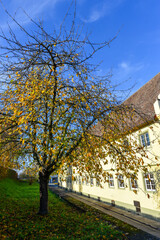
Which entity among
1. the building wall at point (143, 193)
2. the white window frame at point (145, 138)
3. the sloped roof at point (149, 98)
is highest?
the sloped roof at point (149, 98)

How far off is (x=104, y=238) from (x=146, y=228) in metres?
4.52

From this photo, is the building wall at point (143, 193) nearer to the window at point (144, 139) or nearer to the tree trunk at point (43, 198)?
the window at point (144, 139)

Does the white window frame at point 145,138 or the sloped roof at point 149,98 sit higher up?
the sloped roof at point 149,98

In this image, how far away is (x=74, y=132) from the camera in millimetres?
6770

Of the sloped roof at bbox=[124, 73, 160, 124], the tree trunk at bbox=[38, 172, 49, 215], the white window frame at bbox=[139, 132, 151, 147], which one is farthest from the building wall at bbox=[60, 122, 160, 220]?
the tree trunk at bbox=[38, 172, 49, 215]

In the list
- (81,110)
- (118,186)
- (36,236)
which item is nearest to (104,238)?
(36,236)

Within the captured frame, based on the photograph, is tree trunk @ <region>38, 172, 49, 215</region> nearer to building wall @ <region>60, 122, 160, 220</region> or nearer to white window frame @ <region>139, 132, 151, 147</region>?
building wall @ <region>60, 122, 160, 220</region>

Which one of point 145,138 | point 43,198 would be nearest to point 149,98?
point 145,138

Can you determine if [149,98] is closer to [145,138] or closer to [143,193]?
[145,138]

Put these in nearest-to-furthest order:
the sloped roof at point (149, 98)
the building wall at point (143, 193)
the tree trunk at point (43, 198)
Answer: the tree trunk at point (43, 198)
the building wall at point (143, 193)
the sloped roof at point (149, 98)

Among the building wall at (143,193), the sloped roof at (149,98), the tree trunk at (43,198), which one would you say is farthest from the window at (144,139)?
the tree trunk at (43,198)

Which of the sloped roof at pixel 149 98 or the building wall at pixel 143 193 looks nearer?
the building wall at pixel 143 193

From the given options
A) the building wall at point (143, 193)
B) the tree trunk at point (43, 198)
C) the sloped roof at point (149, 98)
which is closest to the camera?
the tree trunk at point (43, 198)

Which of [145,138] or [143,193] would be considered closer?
[143,193]
